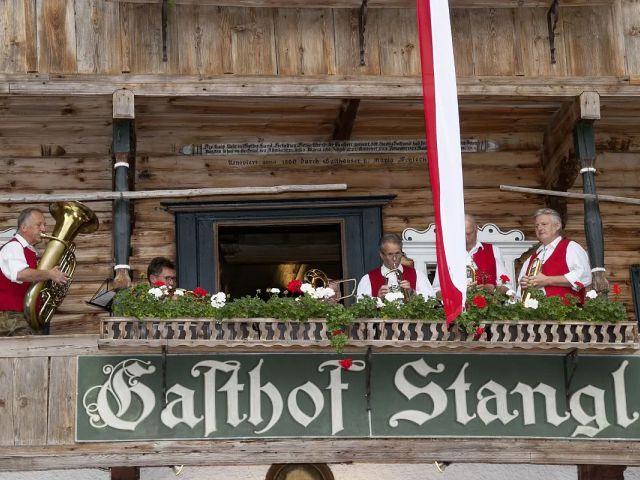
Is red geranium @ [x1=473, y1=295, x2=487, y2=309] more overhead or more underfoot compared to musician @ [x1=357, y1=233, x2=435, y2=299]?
more underfoot

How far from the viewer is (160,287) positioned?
10.7 metres

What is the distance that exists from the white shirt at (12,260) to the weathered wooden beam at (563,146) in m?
4.95

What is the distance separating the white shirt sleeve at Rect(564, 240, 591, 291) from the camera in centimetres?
1120

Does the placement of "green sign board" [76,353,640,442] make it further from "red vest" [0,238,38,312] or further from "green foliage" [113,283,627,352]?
"red vest" [0,238,38,312]

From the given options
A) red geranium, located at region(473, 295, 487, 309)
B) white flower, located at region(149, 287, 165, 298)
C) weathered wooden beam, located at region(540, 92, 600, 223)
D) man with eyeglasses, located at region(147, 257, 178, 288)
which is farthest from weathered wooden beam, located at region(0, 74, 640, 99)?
red geranium, located at region(473, 295, 487, 309)

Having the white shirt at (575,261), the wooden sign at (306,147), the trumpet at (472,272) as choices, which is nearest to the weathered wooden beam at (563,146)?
the white shirt at (575,261)

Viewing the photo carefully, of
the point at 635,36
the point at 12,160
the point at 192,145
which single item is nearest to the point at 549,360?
the point at 635,36

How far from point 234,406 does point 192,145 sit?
11.0 ft

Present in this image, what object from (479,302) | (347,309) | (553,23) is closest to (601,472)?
(479,302)

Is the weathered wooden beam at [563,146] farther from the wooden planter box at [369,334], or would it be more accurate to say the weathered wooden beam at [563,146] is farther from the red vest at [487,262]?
the wooden planter box at [369,334]

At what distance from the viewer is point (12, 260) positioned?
36.5ft

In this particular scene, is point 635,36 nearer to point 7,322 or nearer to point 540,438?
point 540,438

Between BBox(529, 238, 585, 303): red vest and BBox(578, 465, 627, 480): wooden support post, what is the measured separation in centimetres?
175

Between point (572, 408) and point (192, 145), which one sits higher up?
point (192, 145)
